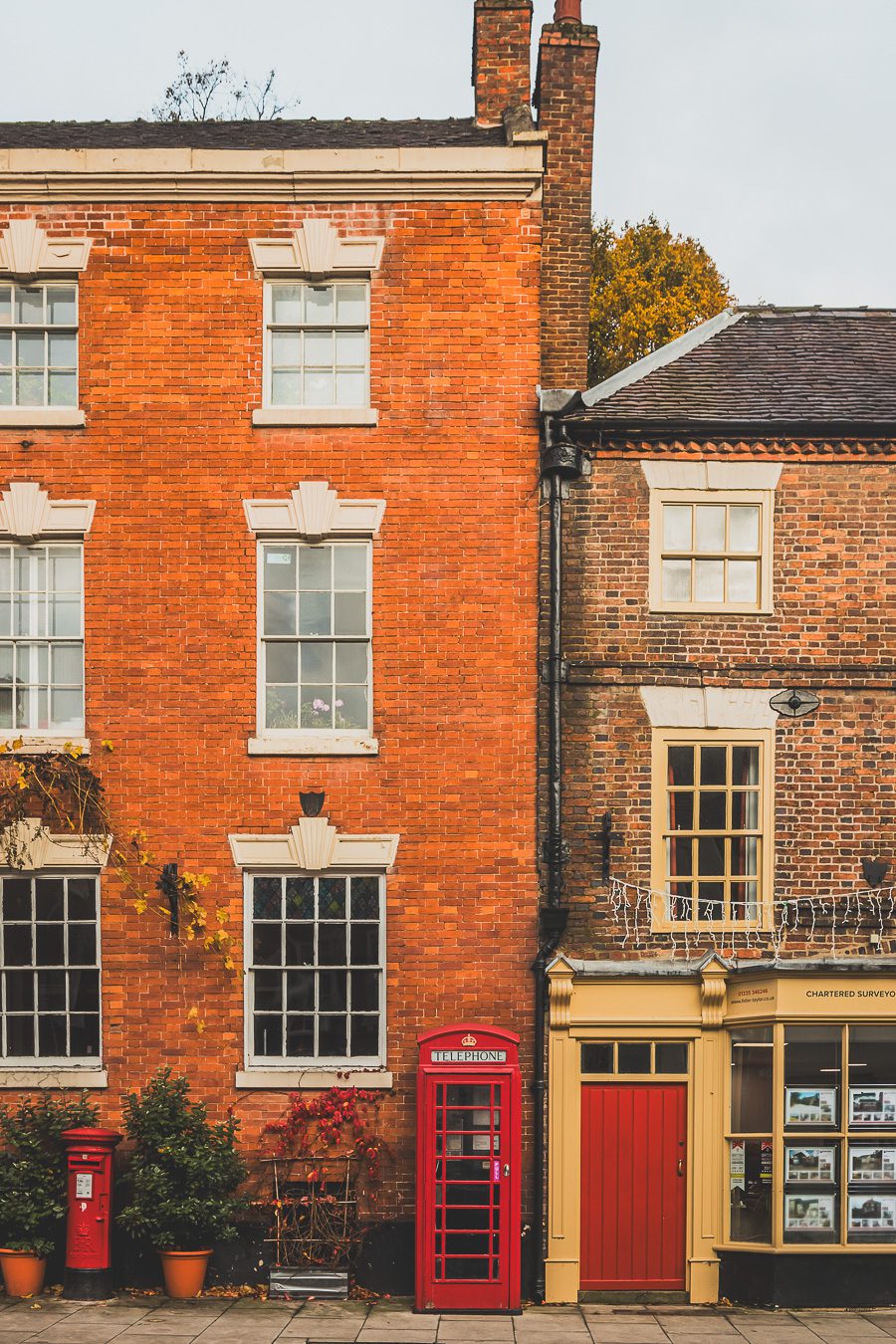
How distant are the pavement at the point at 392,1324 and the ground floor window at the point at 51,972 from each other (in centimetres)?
231

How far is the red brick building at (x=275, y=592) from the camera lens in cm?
1295

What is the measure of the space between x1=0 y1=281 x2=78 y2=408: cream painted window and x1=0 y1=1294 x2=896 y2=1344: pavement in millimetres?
8764

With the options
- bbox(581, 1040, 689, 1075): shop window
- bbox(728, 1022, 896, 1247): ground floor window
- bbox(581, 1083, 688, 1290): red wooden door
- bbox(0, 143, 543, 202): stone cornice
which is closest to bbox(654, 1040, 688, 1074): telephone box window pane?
bbox(581, 1040, 689, 1075): shop window

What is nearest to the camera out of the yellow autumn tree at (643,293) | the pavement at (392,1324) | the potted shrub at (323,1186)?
the pavement at (392,1324)

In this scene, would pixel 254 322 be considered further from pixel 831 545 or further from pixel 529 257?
pixel 831 545

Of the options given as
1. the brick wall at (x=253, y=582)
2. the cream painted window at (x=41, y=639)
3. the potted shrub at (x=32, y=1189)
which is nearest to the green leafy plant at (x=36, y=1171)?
the potted shrub at (x=32, y=1189)

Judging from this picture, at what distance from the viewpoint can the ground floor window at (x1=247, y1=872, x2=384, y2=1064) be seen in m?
13.0

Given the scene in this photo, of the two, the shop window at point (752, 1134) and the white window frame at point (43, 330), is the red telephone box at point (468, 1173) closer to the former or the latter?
the shop window at point (752, 1134)

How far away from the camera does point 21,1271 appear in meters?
12.2

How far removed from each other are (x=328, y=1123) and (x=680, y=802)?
4.68 m

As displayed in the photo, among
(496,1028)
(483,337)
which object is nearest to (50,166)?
(483,337)

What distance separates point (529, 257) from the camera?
44.0ft

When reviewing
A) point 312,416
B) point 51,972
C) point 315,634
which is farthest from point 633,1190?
point 312,416

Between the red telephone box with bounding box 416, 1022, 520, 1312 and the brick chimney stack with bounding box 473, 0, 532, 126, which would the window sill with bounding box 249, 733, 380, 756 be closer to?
the red telephone box with bounding box 416, 1022, 520, 1312
